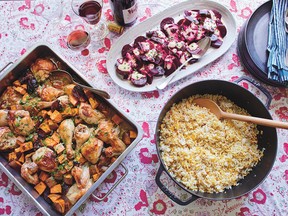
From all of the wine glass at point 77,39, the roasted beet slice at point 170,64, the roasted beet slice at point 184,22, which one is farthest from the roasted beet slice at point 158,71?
the wine glass at point 77,39

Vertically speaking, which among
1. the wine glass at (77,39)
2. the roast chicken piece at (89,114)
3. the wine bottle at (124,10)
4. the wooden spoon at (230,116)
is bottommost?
the roast chicken piece at (89,114)

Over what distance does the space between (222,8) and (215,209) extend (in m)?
1.01

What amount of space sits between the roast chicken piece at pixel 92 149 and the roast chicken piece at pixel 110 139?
3 centimetres

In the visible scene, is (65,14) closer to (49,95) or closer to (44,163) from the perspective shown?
(49,95)

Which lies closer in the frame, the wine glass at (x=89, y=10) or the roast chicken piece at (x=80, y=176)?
the roast chicken piece at (x=80, y=176)

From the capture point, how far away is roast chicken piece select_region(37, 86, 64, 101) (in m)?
1.47

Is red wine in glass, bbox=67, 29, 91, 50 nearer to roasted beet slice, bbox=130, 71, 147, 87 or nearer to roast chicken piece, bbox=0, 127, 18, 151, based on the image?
roasted beet slice, bbox=130, 71, 147, 87

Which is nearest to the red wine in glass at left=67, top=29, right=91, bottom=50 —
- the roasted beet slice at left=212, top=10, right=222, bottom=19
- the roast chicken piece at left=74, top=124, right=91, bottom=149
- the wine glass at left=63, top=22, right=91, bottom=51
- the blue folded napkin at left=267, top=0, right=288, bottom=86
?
the wine glass at left=63, top=22, right=91, bottom=51

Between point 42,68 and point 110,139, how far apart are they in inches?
19.1

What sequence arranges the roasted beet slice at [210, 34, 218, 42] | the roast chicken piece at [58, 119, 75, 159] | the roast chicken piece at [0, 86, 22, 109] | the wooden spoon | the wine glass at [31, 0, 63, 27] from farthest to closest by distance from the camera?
1. the wine glass at [31, 0, 63, 27]
2. the roasted beet slice at [210, 34, 218, 42]
3. the roast chicken piece at [0, 86, 22, 109]
4. the roast chicken piece at [58, 119, 75, 159]
5. the wooden spoon

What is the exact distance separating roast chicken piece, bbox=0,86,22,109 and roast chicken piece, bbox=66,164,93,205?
45 centimetres

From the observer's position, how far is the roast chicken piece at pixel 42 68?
4.95 ft

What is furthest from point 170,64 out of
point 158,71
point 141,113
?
point 141,113

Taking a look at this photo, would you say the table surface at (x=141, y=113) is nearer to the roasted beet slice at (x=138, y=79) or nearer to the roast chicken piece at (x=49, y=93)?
the roasted beet slice at (x=138, y=79)
